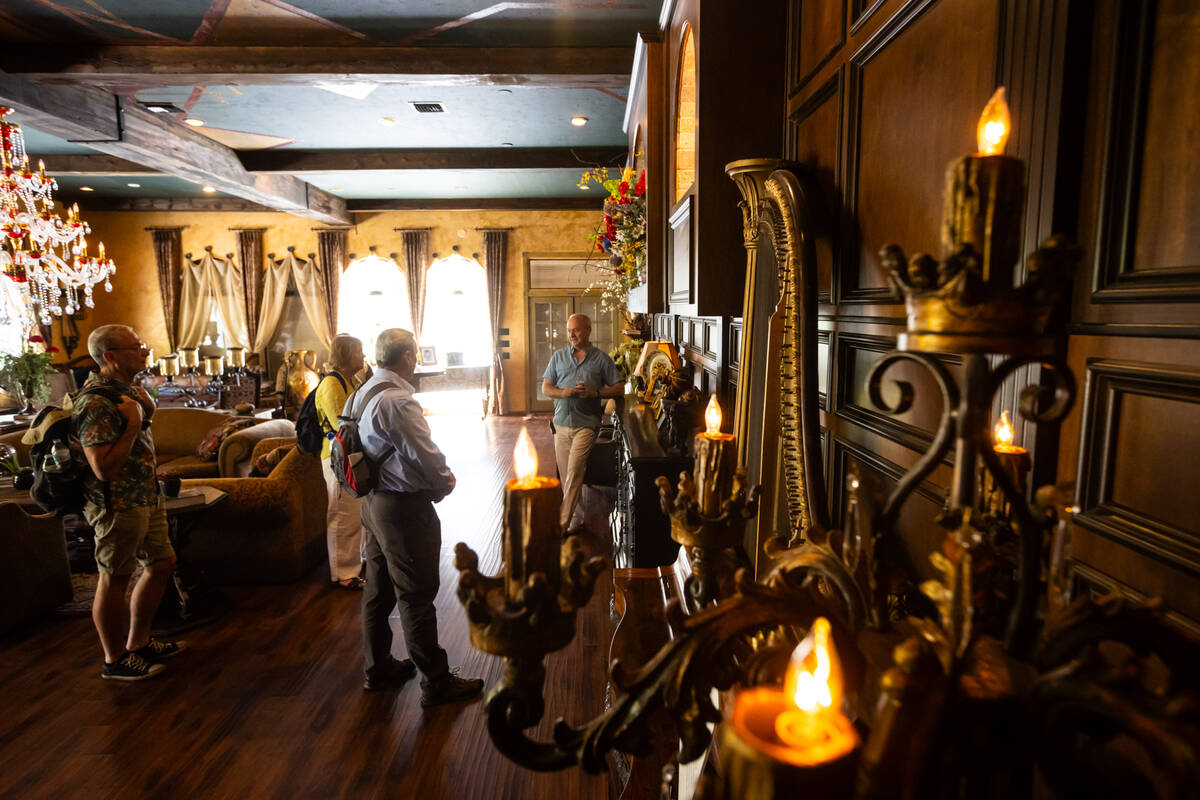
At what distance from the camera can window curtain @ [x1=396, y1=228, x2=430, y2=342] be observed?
11148 mm

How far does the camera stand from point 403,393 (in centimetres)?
267

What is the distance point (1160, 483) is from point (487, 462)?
23.8ft

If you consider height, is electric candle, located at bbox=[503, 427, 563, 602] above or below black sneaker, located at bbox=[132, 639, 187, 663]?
above

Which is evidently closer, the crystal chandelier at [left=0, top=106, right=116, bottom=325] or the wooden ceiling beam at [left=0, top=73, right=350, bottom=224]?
the wooden ceiling beam at [left=0, top=73, right=350, bottom=224]

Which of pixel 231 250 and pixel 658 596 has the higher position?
pixel 231 250

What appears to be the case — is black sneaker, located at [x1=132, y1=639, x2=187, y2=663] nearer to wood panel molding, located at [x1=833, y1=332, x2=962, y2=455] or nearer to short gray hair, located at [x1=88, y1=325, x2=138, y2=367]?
short gray hair, located at [x1=88, y1=325, x2=138, y2=367]

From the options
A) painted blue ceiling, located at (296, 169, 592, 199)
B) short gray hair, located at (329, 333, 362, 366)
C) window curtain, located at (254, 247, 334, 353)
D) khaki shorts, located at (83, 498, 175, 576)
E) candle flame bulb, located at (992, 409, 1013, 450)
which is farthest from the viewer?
window curtain, located at (254, 247, 334, 353)

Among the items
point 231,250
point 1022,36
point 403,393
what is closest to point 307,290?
point 231,250

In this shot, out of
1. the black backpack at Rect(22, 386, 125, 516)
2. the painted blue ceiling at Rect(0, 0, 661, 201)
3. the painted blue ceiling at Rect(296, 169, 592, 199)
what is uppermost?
the painted blue ceiling at Rect(296, 169, 592, 199)

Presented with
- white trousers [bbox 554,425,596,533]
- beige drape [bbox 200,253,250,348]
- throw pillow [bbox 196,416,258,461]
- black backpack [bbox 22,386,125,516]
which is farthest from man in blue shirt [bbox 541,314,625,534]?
beige drape [bbox 200,253,250,348]

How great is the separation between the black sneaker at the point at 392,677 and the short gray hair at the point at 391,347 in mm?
1433

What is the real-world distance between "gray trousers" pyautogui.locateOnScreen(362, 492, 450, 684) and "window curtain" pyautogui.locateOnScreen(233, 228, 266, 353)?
10.1 metres

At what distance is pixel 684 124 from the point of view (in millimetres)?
2332

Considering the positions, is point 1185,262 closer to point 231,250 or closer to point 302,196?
point 302,196
